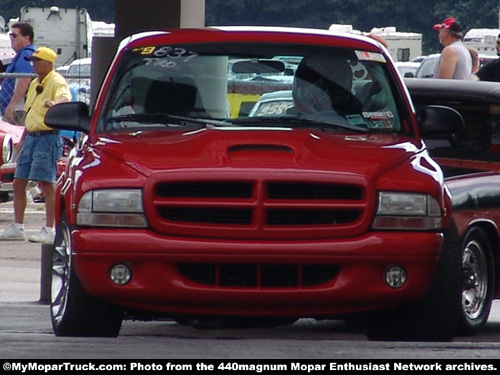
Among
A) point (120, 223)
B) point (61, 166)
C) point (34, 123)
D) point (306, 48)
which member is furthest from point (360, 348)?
point (61, 166)

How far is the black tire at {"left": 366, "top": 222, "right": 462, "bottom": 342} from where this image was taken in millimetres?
7203

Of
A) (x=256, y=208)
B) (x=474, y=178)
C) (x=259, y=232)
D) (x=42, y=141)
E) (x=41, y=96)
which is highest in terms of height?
(x=256, y=208)

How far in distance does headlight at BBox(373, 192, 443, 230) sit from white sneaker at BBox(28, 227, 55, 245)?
8280 millimetres

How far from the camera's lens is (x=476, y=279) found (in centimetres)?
898

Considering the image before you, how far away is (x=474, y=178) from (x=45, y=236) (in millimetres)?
6967

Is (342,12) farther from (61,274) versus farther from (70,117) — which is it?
(61,274)

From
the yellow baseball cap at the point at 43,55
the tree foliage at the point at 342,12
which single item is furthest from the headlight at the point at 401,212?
the tree foliage at the point at 342,12

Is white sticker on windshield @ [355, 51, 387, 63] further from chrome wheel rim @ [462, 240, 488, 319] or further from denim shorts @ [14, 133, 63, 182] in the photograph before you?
denim shorts @ [14, 133, 63, 182]

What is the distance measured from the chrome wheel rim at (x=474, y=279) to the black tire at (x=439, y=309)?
1.58 meters

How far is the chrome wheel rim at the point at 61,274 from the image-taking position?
24.4 feet

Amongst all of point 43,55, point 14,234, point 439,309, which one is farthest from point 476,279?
point 14,234

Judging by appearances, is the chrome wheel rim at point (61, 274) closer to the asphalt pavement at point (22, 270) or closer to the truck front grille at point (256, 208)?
the truck front grille at point (256, 208)

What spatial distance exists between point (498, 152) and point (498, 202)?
0.53 m

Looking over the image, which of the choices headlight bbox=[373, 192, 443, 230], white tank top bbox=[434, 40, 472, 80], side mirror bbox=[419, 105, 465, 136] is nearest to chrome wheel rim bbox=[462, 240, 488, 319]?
side mirror bbox=[419, 105, 465, 136]
